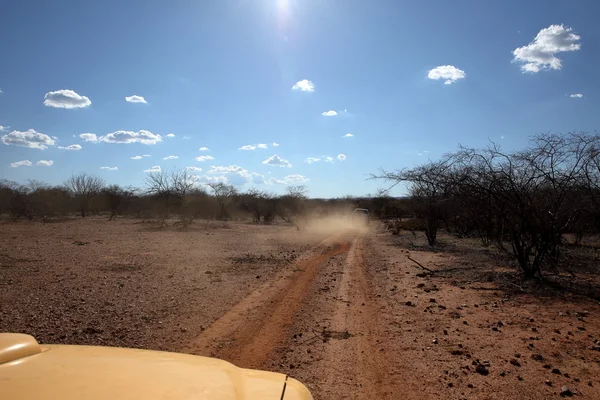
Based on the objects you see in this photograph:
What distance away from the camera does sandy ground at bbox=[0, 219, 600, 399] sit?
→ 430 centimetres

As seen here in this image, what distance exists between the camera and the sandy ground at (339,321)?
430 centimetres

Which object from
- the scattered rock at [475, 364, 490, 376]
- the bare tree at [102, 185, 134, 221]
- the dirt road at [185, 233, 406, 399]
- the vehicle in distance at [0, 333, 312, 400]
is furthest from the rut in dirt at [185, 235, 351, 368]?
the bare tree at [102, 185, 134, 221]

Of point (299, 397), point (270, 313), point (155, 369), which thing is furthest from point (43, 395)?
point (270, 313)

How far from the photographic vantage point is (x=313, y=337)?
5.61 metres

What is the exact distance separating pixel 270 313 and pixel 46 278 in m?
5.98

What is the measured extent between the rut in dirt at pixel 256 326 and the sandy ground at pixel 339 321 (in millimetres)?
27

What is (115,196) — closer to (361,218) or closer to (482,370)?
(361,218)

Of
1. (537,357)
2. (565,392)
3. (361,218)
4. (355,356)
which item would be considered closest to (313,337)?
(355,356)

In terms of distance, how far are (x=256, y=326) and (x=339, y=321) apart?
4.50 feet

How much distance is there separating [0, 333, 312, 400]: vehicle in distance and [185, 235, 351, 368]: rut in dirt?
284cm

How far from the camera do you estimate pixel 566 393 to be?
3.88m

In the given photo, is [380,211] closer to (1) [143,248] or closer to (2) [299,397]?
(1) [143,248]

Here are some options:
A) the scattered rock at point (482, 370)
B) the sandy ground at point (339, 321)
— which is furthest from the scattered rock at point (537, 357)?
the scattered rock at point (482, 370)

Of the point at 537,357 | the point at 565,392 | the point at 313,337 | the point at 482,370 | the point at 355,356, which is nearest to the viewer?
the point at 565,392
